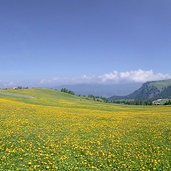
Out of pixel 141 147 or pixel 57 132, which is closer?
Answer: pixel 141 147

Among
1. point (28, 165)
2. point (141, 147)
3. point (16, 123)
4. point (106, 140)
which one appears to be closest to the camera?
point (28, 165)

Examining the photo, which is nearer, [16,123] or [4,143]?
[4,143]

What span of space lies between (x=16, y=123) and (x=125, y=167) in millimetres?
16258

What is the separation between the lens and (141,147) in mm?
22078

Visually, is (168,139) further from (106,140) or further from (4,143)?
(4,143)

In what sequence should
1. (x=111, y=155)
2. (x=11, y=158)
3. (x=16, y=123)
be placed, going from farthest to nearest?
1. (x=16, y=123)
2. (x=111, y=155)
3. (x=11, y=158)

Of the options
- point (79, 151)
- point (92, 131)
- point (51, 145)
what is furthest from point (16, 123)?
point (79, 151)

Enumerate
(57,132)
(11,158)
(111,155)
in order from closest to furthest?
(11,158), (111,155), (57,132)

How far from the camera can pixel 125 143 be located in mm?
23281

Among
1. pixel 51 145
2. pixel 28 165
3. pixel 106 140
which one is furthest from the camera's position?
pixel 106 140

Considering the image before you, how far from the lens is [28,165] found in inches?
641

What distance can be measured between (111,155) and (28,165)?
5.95 metres

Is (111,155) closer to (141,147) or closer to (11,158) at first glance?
(141,147)

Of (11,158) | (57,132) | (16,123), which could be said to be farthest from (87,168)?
(16,123)
